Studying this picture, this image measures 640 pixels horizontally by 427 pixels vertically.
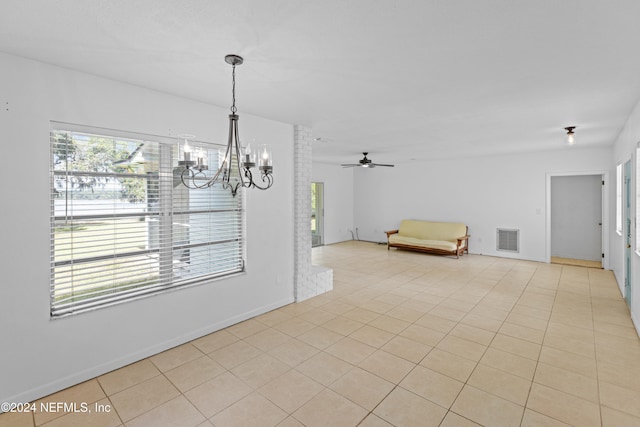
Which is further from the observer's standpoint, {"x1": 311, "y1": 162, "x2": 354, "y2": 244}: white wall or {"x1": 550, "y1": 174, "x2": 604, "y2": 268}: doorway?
{"x1": 311, "y1": 162, "x2": 354, "y2": 244}: white wall

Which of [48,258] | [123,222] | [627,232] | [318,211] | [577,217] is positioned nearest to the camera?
[48,258]

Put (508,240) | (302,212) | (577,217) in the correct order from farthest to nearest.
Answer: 1. (508,240)
2. (577,217)
3. (302,212)

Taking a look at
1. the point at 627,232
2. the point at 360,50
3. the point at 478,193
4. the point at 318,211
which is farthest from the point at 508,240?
the point at 360,50

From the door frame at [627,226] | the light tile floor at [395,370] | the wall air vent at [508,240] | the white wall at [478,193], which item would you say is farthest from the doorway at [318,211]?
the door frame at [627,226]

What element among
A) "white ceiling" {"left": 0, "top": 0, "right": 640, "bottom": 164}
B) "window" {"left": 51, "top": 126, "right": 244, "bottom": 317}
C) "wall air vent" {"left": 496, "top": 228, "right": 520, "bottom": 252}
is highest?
"white ceiling" {"left": 0, "top": 0, "right": 640, "bottom": 164}

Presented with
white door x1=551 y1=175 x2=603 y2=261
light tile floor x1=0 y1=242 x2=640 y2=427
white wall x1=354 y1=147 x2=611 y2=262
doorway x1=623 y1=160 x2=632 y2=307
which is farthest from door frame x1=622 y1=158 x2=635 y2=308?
white door x1=551 y1=175 x2=603 y2=261

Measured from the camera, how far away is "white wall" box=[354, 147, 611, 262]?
23.0 ft

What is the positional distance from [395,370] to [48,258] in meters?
3.03

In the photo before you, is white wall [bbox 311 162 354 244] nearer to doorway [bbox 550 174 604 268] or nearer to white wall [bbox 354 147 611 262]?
white wall [bbox 354 147 611 262]

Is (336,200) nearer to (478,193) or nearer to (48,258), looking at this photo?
(478,193)

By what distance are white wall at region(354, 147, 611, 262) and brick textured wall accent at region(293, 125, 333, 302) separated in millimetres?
5321

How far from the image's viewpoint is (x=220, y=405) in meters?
2.34

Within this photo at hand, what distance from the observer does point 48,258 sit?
250 cm

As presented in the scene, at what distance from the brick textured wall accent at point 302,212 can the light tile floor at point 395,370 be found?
35 centimetres
